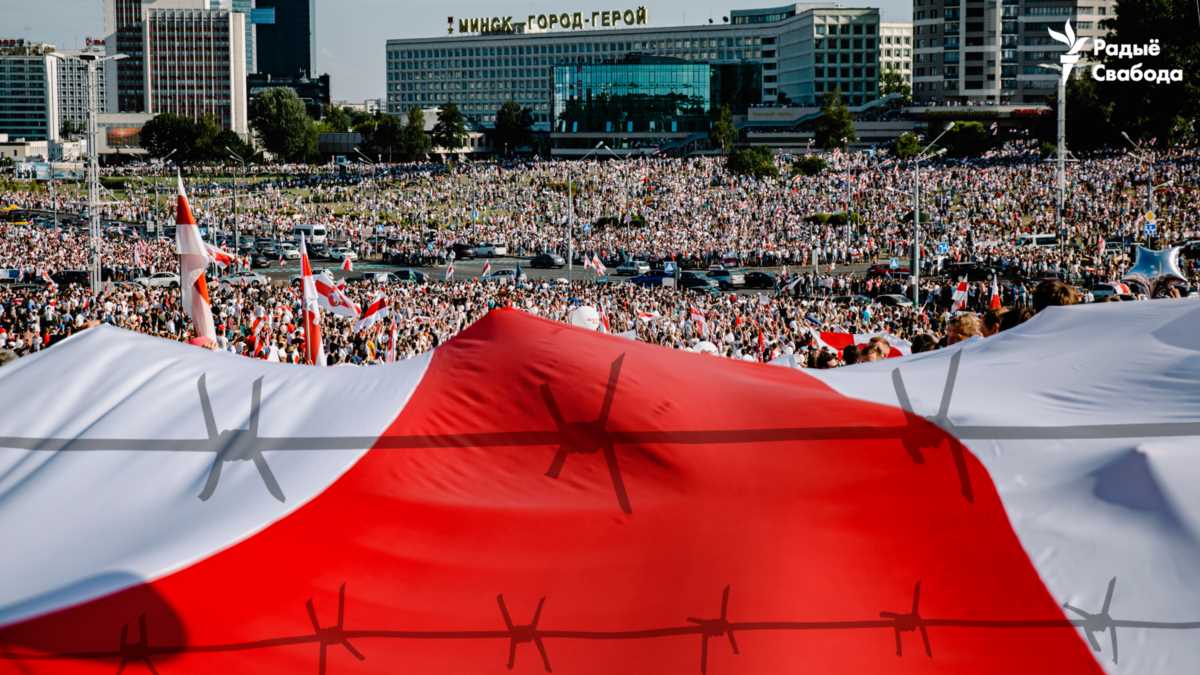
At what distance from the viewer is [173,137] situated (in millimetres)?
133625

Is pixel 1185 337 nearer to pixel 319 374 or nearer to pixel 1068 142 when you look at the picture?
pixel 319 374

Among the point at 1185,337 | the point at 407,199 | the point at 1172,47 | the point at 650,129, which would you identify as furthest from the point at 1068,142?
the point at 1185,337

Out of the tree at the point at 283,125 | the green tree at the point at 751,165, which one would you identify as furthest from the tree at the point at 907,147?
the tree at the point at 283,125

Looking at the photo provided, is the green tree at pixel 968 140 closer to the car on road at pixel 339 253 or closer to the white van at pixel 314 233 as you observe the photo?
the white van at pixel 314 233

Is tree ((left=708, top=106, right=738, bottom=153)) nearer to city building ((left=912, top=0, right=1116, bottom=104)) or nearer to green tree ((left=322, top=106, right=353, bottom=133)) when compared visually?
city building ((left=912, top=0, right=1116, bottom=104))

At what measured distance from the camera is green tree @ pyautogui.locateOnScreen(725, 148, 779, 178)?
8300 cm

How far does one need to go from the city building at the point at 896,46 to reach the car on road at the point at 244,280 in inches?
5787

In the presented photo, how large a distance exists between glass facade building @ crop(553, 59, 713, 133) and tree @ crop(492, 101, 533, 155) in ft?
20.2

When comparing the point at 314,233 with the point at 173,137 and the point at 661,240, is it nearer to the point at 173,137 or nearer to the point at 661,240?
the point at 661,240

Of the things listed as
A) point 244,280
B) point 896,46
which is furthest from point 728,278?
point 896,46

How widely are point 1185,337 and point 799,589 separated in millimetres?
1587

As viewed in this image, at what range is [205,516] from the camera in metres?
3.73

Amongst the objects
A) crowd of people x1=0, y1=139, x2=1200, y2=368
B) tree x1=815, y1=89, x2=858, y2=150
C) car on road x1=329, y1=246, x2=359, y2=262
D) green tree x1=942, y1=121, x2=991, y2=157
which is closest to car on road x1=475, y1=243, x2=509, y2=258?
crowd of people x1=0, y1=139, x2=1200, y2=368

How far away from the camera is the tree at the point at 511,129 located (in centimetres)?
14225
